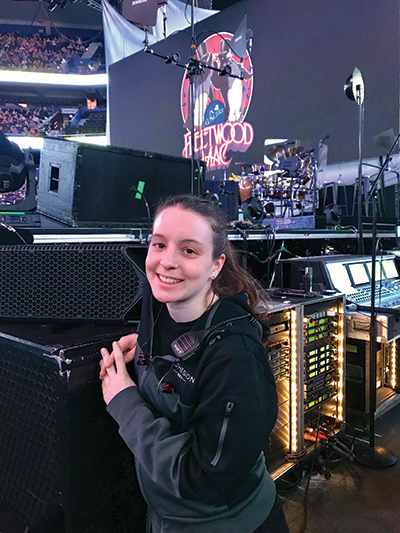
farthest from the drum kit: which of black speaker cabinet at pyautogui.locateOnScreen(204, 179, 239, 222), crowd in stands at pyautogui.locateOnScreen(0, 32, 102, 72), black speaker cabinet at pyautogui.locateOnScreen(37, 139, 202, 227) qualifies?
crowd in stands at pyautogui.locateOnScreen(0, 32, 102, 72)

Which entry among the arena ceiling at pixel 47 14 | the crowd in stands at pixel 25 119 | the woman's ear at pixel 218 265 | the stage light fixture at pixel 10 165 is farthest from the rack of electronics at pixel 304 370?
the crowd in stands at pixel 25 119

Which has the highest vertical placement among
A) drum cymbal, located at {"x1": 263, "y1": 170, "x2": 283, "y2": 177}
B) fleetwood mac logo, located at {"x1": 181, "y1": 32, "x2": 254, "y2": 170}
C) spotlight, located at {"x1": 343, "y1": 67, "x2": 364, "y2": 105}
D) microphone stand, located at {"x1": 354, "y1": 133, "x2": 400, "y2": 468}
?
fleetwood mac logo, located at {"x1": 181, "y1": 32, "x2": 254, "y2": 170}

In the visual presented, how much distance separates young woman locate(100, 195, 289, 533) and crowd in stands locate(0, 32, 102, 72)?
14096 millimetres

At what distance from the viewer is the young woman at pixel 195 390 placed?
31.2 inches

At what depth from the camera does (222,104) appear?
8.53 metres

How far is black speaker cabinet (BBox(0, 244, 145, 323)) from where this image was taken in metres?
1.16

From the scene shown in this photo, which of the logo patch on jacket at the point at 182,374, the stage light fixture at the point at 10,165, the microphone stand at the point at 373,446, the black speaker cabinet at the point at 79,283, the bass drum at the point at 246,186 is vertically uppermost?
the bass drum at the point at 246,186

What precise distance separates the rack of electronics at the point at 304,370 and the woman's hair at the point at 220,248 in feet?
2.23

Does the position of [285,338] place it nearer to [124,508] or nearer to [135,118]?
[124,508]

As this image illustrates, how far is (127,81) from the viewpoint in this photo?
1092cm

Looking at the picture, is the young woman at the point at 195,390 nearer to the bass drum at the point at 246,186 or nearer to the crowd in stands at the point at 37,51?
the bass drum at the point at 246,186

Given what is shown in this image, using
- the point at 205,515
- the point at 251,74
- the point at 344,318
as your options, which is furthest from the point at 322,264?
the point at 251,74

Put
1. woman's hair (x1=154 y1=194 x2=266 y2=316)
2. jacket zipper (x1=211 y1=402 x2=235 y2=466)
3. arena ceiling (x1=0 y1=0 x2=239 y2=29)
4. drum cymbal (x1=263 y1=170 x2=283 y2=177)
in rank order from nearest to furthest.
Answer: jacket zipper (x1=211 y1=402 x2=235 y2=466) → woman's hair (x1=154 y1=194 x2=266 y2=316) → drum cymbal (x1=263 y1=170 x2=283 y2=177) → arena ceiling (x1=0 y1=0 x2=239 y2=29)

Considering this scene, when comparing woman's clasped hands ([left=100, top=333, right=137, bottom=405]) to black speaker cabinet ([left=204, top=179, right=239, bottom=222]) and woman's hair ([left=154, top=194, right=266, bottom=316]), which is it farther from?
black speaker cabinet ([left=204, top=179, right=239, bottom=222])
